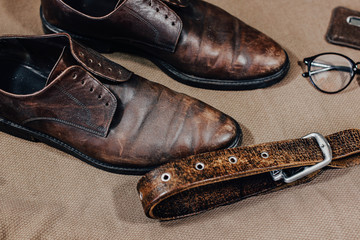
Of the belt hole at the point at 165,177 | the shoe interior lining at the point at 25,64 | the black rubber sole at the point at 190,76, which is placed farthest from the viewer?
the black rubber sole at the point at 190,76

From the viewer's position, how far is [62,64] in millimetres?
659

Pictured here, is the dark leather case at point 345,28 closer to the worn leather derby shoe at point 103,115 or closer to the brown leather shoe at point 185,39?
the brown leather shoe at point 185,39

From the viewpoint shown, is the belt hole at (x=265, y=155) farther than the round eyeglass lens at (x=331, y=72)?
No

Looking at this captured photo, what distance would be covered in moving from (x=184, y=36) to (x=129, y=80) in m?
0.21

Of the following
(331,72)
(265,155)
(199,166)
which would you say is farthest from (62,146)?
(331,72)

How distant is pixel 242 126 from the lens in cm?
83

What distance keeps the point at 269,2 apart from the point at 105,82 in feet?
2.18

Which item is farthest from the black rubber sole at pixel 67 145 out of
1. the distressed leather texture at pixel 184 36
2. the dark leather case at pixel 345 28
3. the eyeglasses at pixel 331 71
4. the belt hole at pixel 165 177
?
the dark leather case at pixel 345 28

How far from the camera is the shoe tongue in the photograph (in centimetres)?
65

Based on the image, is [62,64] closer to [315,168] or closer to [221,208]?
[221,208]

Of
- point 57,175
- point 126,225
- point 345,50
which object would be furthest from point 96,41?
point 345,50

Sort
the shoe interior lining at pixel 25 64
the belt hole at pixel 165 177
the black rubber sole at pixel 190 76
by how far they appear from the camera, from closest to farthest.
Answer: the belt hole at pixel 165 177
the shoe interior lining at pixel 25 64
the black rubber sole at pixel 190 76

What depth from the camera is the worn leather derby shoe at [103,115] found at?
0.67 m

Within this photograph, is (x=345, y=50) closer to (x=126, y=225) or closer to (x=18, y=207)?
(x=126, y=225)
